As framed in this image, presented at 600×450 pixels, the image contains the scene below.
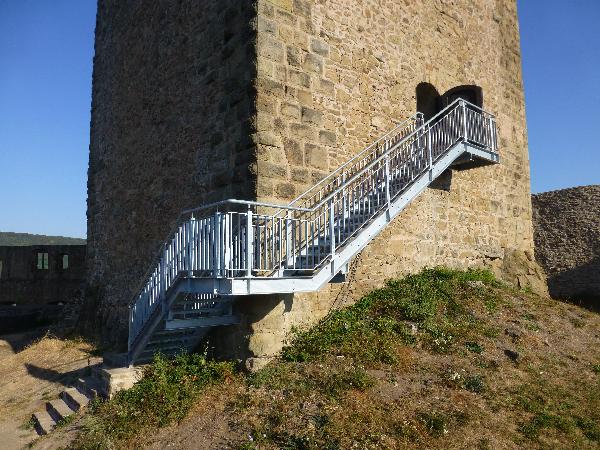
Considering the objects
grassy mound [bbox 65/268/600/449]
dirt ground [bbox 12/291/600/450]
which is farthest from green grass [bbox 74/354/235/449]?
dirt ground [bbox 12/291/600/450]

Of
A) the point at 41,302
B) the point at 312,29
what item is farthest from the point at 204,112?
the point at 41,302

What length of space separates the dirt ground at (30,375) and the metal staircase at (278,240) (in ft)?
6.67

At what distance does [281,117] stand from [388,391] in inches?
173

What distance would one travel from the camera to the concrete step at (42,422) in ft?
22.0

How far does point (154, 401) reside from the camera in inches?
239

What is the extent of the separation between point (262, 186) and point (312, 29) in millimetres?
3153

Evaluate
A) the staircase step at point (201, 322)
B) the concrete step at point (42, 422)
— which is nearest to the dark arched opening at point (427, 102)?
the staircase step at point (201, 322)

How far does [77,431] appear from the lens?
6195 mm

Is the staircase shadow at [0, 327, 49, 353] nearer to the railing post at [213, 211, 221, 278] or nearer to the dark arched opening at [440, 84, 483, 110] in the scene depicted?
the railing post at [213, 211, 221, 278]

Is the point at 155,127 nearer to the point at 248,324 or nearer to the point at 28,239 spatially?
the point at 248,324

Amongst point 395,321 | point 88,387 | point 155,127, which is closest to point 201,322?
point 88,387

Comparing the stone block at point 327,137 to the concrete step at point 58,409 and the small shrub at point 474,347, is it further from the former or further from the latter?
the concrete step at point 58,409

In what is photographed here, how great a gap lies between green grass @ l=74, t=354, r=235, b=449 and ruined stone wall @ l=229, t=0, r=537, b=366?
0.88 meters

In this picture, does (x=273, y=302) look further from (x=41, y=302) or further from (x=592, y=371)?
(x=41, y=302)
